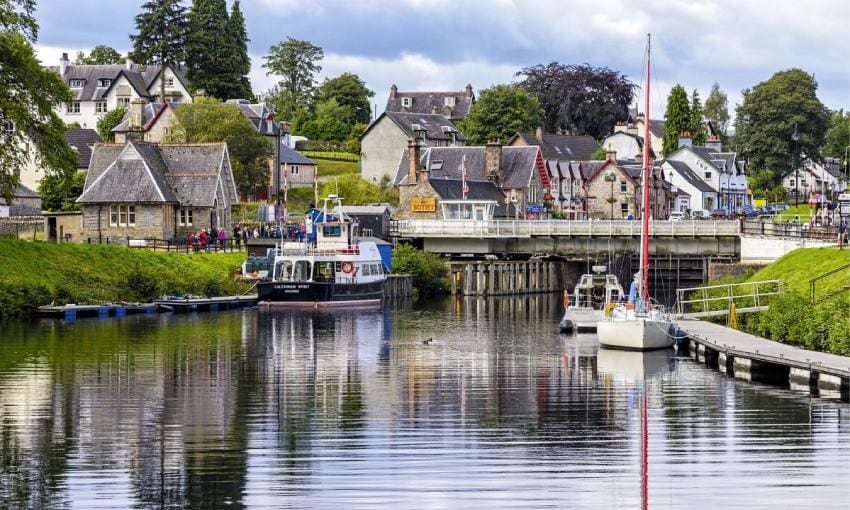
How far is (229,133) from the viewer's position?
118375 mm

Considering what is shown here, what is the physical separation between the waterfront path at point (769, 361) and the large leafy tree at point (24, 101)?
34.7 m

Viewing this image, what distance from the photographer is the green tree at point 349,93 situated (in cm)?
17375

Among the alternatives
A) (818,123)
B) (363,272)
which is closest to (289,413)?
(363,272)

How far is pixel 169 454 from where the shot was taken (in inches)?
1314

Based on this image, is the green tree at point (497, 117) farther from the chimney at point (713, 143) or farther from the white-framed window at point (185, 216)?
the white-framed window at point (185, 216)

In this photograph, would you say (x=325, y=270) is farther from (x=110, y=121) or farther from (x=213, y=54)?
(x=213, y=54)

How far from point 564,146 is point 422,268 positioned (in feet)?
201

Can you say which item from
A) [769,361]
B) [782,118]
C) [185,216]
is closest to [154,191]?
[185,216]

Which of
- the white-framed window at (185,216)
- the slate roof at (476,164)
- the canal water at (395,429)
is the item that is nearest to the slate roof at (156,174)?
the white-framed window at (185,216)

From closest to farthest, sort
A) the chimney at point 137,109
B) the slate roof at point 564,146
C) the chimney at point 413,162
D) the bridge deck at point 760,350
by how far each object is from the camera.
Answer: the bridge deck at point 760,350
the chimney at point 413,162
the chimney at point 137,109
the slate roof at point 564,146

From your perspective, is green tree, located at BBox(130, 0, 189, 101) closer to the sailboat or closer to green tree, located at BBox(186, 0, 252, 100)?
green tree, located at BBox(186, 0, 252, 100)

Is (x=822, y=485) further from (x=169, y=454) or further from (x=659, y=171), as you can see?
(x=659, y=171)

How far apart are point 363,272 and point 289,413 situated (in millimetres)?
48105

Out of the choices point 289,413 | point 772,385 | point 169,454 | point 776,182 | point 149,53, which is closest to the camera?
point 169,454
